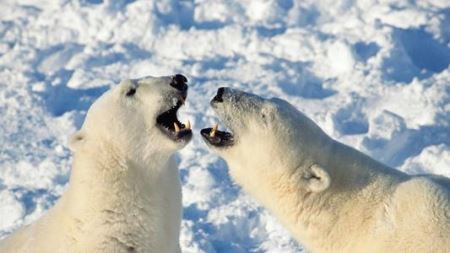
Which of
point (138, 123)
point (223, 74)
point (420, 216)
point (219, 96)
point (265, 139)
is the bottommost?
point (223, 74)

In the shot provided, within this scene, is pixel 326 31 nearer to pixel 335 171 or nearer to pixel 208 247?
pixel 208 247

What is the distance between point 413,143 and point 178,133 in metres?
5.84

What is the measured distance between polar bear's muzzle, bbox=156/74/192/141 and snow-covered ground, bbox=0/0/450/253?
12.0 ft

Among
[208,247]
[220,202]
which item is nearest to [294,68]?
[220,202]

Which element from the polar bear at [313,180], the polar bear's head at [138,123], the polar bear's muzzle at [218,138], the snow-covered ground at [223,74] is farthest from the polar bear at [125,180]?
the snow-covered ground at [223,74]

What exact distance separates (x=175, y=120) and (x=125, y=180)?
447mm

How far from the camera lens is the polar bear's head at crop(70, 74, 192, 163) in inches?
236

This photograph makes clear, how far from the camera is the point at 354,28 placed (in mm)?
14383

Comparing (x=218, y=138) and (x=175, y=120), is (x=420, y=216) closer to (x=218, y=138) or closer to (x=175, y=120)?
(x=218, y=138)

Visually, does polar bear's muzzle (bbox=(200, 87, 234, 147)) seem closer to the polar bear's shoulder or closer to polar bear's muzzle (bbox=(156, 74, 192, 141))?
polar bear's muzzle (bbox=(156, 74, 192, 141))

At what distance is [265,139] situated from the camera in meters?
5.57

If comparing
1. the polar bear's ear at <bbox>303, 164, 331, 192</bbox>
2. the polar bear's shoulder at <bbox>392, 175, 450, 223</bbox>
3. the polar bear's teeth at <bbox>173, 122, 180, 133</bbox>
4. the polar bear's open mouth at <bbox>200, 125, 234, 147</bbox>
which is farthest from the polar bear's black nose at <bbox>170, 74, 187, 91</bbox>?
the polar bear's shoulder at <bbox>392, 175, 450, 223</bbox>

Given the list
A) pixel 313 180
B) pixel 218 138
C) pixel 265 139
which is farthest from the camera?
pixel 218 138

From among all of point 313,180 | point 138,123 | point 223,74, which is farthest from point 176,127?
point 223,74
